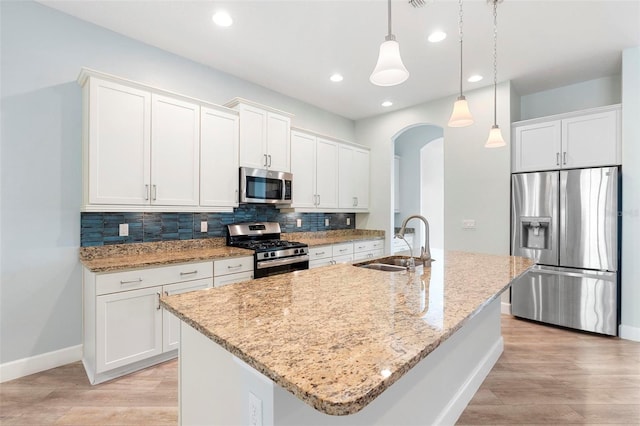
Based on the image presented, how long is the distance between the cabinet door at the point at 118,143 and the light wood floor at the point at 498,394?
1.39 meters

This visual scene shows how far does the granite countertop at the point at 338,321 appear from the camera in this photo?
0.70 meters

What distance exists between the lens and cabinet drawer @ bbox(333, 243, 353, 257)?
418cm

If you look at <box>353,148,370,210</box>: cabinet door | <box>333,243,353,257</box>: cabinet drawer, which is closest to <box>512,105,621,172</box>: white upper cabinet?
<box>353,148,370,210</box>: cabinet door

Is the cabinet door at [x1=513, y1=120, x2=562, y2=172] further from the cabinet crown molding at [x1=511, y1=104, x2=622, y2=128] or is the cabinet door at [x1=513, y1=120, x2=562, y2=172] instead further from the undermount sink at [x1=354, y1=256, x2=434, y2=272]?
the undermount sink at [x1=354, y1=256, x2=434, y2=272]

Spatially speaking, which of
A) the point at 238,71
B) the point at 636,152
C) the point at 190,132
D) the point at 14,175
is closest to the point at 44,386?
the point at 14,175

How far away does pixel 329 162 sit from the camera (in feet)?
14.8

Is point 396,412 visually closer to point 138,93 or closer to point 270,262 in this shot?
point 270,262

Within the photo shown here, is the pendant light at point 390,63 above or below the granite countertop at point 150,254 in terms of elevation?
above

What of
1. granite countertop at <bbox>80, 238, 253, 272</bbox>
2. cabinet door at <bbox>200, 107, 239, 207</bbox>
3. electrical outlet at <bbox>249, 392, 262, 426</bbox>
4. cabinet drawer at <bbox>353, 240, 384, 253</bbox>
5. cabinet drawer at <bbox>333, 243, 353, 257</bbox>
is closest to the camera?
electrical outlet at <bbox>249, 392, 262, 426</bbox>

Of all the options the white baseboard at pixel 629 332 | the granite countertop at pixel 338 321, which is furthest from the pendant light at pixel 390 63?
the white baseboard at pixel 629 332

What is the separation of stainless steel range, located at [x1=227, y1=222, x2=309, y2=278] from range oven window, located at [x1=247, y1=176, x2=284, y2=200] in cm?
44

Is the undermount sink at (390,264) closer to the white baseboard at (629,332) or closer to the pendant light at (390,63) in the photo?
the pendant light at (390,63)

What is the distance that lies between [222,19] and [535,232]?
3980 millimetres

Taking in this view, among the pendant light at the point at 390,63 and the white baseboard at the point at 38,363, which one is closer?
the pendant light at the point at 390,63
